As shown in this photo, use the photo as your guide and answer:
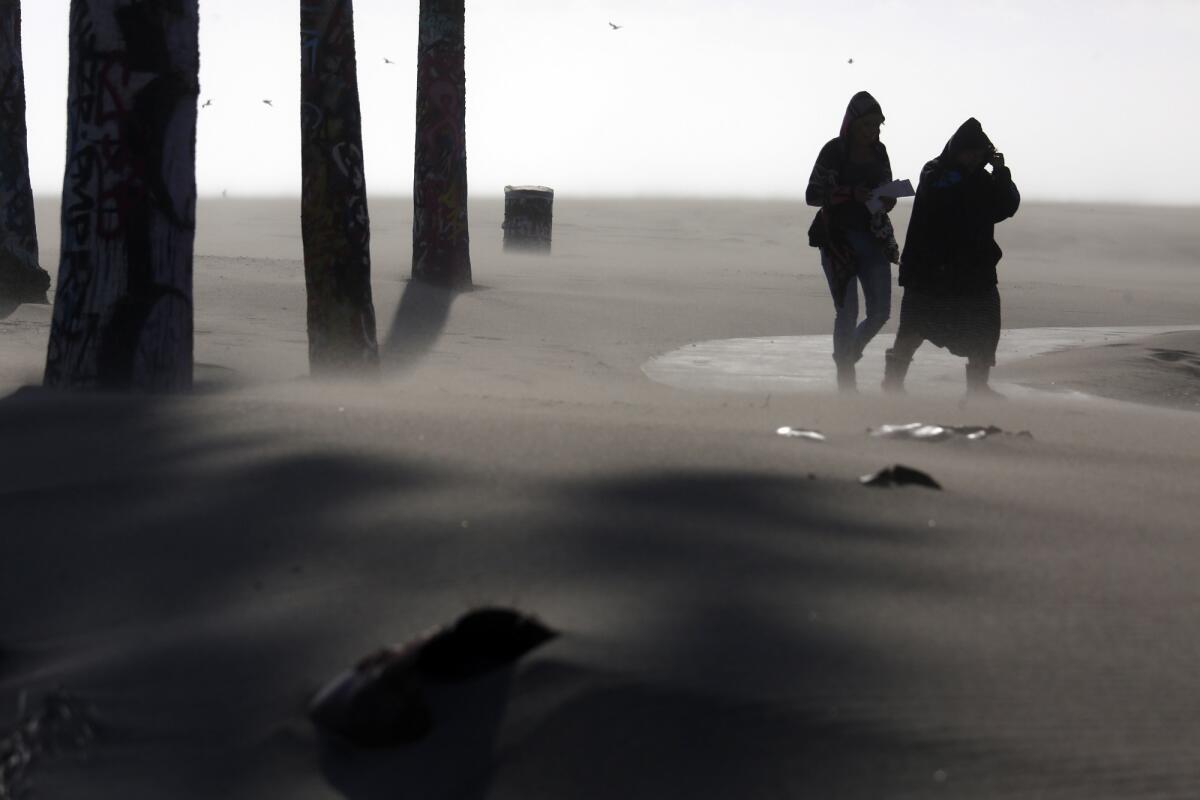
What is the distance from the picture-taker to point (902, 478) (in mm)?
3611

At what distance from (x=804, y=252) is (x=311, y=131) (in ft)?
79.6

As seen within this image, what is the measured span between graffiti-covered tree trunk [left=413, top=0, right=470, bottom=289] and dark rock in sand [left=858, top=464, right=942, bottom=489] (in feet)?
33.1

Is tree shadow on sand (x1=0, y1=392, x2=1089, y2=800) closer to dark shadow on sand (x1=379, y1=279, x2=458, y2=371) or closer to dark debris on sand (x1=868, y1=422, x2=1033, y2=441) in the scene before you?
dark debris on sand (x1=868, y1=422, x2=1033, y2=441)

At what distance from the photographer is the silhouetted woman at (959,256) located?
26.6 ft

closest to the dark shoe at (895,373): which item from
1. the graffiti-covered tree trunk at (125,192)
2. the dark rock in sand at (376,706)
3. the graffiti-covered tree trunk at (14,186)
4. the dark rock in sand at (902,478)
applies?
the graffiti-covered tree trunk at (125,192)

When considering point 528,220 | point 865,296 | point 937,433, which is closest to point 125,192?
point 937,433

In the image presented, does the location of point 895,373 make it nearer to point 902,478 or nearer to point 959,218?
point 959,218

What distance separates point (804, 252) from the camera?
3116cm

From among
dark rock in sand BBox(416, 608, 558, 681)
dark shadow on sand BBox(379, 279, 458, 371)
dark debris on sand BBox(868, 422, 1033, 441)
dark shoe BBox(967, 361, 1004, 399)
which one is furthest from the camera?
dark shadow on sand BBox(379, 279, 458, 371)

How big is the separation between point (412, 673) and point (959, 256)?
6.52 m

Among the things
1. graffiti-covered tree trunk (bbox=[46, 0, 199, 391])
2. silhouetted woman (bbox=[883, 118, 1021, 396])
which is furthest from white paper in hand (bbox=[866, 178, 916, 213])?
graffiti-covered tree trunk (bbox=[46, 0, 199, 391])

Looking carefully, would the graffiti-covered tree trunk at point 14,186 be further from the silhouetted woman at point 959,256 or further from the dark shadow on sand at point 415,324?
the silhouetted woman at point 959,256

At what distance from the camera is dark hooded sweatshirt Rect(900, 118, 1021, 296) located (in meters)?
8.10

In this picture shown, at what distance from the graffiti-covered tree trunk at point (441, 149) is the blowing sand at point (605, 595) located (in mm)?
8098
